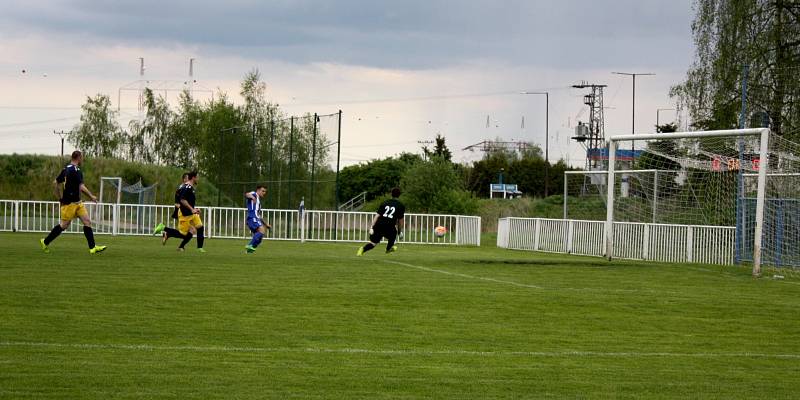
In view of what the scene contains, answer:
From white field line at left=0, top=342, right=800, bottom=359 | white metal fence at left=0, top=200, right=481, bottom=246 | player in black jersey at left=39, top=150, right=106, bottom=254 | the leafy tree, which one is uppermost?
the leafy tree

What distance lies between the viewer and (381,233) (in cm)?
2691

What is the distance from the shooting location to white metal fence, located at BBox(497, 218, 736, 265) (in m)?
28.5

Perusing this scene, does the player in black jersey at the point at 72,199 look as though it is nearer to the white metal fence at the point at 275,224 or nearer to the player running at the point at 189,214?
the player running at the point at 189,214

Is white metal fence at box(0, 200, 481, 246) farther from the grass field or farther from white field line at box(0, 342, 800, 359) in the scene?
white field line at box(0, 342, 800, 359)

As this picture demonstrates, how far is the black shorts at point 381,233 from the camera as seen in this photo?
26750mm

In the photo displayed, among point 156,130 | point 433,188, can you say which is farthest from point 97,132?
point 433,188

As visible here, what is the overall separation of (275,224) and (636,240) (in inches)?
572

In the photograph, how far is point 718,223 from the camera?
100 ft

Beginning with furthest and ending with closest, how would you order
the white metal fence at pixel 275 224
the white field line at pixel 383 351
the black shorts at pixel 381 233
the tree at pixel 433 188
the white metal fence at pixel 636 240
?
the tree at pixel 433 188 < the white metal fence at pixel 275 224 < the white metal fence at pixel 636 240 < the black shorts at pixel 381 233 < the white field line at pixel 383 351

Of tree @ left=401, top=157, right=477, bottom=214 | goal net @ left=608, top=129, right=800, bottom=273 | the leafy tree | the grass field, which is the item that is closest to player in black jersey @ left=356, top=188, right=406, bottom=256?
goal net @ left=608, top=129, right=800, bottom=273

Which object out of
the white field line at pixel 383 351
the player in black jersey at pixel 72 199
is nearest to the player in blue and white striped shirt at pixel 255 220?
the player in black jersey at pixel 72 199

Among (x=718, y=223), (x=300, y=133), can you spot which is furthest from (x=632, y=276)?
(x=300, y=133)

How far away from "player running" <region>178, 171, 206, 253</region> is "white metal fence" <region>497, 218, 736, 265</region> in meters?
11.8

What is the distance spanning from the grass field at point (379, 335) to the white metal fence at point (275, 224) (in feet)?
64.8
